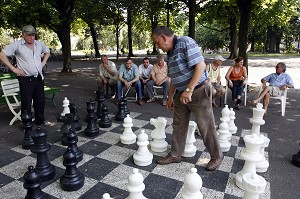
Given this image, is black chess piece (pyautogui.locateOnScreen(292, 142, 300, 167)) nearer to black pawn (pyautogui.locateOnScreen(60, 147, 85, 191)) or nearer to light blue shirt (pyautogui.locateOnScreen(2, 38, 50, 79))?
black pawn (pyautogui.locateOnScreen(60, 147, 85, 191))

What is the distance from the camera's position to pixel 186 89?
8.46ft

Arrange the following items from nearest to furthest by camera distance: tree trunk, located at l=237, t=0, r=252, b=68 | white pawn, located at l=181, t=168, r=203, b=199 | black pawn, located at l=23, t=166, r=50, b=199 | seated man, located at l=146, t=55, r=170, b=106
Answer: white pawn, located at l=181, t=168, r=203, b=199 → black pawn, located at l=23, t=166, r=50, b=199 → seated man, located at l=146, t=55, r=170, b=106 → tree trunk, located at l=237, t=0, r=252, b=68

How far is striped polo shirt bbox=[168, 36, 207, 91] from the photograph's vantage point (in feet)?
8.29

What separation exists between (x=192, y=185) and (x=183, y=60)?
4.23ft

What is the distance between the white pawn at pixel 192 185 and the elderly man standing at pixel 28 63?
3.24 meters

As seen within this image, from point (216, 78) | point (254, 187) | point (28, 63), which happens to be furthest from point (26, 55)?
point (216, 78)

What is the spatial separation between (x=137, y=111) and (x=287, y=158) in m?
3.14

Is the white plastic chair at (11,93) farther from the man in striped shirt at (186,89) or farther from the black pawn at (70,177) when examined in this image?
the man in striped shirt at (186,89)

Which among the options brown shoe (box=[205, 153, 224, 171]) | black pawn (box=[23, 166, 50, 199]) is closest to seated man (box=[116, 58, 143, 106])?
brown shoe (box=[205, 153, 224, 171])

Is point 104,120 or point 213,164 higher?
point 104,120

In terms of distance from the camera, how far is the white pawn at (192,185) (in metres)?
1.93

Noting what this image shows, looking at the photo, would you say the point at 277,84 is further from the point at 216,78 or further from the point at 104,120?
the point at 104,120

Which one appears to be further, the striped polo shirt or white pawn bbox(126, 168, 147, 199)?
the striped polo shirt

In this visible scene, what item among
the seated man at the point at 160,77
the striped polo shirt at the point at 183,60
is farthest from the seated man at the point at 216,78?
the striped polo shirt at the point at 183,60
